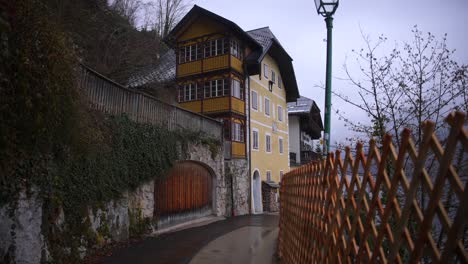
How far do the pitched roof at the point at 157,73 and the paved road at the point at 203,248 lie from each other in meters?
12.8

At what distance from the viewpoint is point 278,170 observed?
26.6 metres

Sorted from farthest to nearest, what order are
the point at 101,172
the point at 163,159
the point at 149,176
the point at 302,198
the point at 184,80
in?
the point at 184,80 → the point at 163,159 → the point at 149,176 → the point at 101,172 → the point at 302,198

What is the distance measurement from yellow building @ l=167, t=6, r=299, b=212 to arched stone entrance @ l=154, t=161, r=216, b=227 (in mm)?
3371

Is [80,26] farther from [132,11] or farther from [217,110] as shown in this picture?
[217,110]

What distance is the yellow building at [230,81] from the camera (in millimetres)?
20828

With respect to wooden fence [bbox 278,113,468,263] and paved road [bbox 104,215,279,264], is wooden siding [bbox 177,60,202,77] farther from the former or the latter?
wooden fence [bbox 278,113,468,263]

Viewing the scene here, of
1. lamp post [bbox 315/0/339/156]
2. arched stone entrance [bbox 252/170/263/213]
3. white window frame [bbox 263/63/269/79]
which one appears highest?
white window frame [bbox 263/63/269/79]

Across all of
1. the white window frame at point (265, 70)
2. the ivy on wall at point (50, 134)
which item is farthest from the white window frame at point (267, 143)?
the ivy on wall at point (50, 134)

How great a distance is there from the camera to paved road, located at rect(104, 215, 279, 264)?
7.83 meters

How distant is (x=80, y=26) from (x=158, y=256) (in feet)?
43.1

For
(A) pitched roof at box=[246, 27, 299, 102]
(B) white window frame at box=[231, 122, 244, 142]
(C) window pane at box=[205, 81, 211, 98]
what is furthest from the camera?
(A) pitched roof at box=[246, 27, 299, 102]

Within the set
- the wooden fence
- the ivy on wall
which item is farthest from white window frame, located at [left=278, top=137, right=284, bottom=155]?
the wooden fence

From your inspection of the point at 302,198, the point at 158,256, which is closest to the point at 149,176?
the point at 158,256

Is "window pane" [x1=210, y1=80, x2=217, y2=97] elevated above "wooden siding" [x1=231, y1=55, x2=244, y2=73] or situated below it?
below
